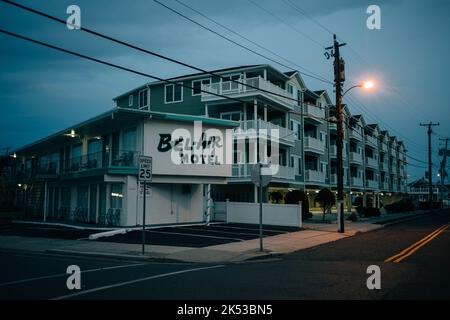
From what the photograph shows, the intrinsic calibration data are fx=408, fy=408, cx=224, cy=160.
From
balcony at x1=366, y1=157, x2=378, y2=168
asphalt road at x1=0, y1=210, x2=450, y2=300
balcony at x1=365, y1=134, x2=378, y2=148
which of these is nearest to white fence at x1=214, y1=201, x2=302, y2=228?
asphalt road at x1=0, y1=210, x2=450, y2=300

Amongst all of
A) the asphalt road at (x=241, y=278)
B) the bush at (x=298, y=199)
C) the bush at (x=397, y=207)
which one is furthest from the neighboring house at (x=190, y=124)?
the asphalt road at (x=241, y=278)

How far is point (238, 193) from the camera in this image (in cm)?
3556

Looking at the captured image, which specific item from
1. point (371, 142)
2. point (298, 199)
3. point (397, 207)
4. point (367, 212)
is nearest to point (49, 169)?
point (298, 199)

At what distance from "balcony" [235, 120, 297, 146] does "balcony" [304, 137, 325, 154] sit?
3610 millimetres

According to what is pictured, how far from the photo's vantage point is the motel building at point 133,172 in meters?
24.1

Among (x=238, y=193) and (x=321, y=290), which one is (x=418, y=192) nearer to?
(x=238, y=193)

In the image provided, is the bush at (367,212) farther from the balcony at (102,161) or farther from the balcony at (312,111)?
the balcony at (102,161)

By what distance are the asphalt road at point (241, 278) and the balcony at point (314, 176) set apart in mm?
26156

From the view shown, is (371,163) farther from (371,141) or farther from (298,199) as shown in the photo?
(298,199)

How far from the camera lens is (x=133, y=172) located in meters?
23.7

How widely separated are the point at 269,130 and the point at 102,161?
1346 cm

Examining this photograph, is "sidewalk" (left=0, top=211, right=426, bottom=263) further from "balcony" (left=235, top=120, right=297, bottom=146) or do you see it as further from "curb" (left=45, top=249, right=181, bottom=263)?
"balcony" (left=235, top=120, right=297, bottom=146)

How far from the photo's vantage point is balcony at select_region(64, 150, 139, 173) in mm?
24516
